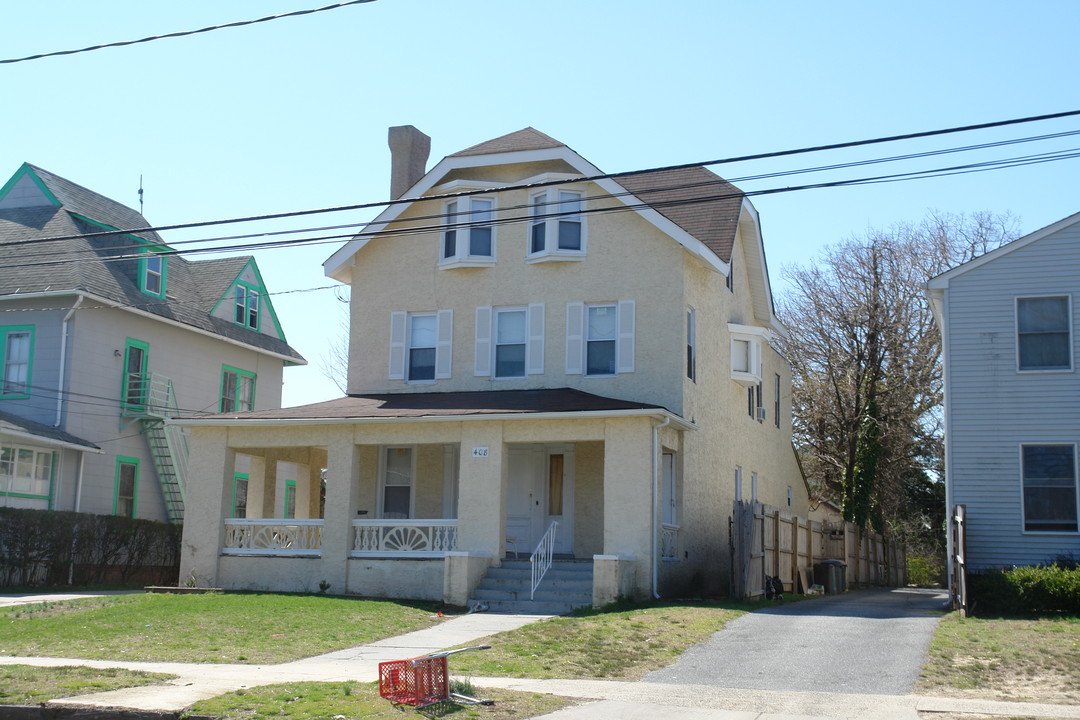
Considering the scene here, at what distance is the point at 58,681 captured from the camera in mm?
12125

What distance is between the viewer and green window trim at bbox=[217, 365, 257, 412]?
33750mm

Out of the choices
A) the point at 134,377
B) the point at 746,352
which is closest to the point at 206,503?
the point at 134,377

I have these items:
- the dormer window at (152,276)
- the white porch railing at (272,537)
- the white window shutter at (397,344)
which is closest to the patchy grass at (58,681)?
the white porch railing at (272,537)

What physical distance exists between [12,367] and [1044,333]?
24.2 metres

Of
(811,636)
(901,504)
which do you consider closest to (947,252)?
(901,504)

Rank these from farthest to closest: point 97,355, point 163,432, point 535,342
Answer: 1. point 163,432
2. point 97,355
3. point 535,342

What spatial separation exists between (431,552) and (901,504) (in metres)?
29.7

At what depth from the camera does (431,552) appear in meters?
21.6

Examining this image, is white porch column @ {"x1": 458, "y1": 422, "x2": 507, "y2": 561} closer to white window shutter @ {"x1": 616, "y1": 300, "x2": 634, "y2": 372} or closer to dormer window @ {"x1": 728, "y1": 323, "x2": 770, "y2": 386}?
white window shutter @ {"x1": 616, "y1": 300, "x2": 634, "y2": 372}

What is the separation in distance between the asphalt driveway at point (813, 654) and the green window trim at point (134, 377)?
18295mm

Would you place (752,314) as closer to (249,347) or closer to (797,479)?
(797,479)

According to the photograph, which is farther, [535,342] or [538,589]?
[535,342]

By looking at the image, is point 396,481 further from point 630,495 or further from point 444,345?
point 630,495

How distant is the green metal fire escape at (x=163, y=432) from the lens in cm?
2980
